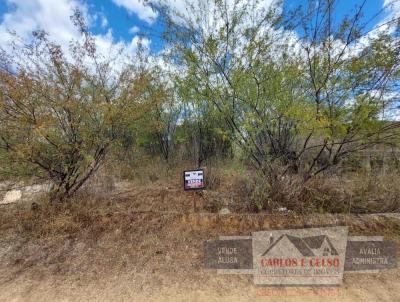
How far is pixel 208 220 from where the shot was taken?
3619 mm

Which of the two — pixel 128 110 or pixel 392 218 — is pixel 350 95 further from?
pixel 128 110

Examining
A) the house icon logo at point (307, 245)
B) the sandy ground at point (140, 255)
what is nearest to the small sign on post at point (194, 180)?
the sandy ground at point (140, 255)

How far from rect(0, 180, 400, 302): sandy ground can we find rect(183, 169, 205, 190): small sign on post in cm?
40

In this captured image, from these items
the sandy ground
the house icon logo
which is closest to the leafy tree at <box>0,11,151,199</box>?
the sandy ground

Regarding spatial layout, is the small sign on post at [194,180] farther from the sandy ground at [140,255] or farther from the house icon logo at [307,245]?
the house icon logo at [307,245]

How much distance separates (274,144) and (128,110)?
2468 mm

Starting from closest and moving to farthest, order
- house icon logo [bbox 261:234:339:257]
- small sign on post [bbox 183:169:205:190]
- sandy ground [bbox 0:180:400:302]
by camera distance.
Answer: sandy ground [bbox 0:180:400:302], house icon logo [bbox 261:234:339:257], small sign on post [bbox 183:169:205:190]

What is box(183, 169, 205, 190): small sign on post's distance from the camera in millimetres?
3850

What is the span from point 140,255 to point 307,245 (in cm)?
195

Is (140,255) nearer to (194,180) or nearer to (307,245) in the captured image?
(194,180)

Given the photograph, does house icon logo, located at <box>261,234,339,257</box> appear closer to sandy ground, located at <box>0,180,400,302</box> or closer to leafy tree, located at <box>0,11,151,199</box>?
sandy ground, located at <box>0,180,400,302</box>

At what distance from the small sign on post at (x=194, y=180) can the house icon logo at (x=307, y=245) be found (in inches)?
48.1

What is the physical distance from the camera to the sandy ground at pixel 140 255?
243 cm

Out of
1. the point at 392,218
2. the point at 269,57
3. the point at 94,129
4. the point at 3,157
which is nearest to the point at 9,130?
the point at 3,157
